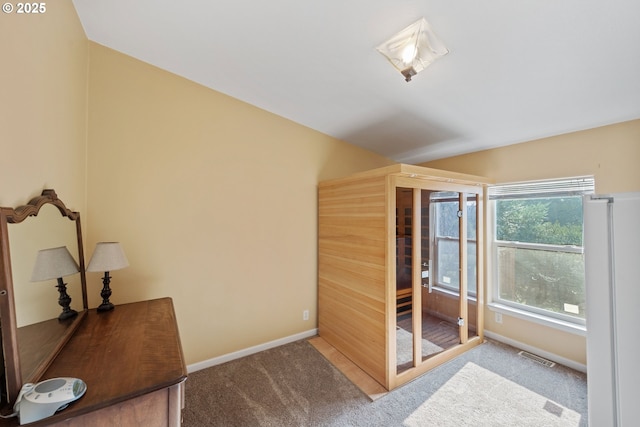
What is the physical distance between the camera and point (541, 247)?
2.51 metres

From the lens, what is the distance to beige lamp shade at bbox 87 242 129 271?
5.33 ft

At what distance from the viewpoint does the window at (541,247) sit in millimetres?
2295

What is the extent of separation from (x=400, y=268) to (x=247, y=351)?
1769 millimetres

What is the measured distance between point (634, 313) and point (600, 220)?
27 cm

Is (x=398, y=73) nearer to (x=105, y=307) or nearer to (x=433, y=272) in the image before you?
(x=433, y=272)

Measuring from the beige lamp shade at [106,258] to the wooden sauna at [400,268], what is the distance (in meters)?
1.85

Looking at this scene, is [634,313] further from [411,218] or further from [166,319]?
[166,319]

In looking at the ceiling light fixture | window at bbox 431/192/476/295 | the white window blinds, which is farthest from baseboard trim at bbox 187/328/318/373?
the ceiling light fixture

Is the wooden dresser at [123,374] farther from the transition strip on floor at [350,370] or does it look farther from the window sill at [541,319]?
the window sill at [541,319]

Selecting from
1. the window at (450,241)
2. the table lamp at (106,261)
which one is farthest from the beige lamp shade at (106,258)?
the window at (450,241)

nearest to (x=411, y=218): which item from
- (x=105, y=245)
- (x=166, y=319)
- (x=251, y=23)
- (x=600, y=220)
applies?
(x=600, y=220)

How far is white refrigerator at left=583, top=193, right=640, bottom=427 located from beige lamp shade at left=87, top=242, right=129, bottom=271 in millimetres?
2385

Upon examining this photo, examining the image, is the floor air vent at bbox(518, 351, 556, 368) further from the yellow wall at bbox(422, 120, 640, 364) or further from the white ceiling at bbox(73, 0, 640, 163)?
the white ceiling at bbox(73, 0, 640, 163)

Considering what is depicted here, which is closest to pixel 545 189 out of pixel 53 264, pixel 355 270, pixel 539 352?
pixel 539 352
